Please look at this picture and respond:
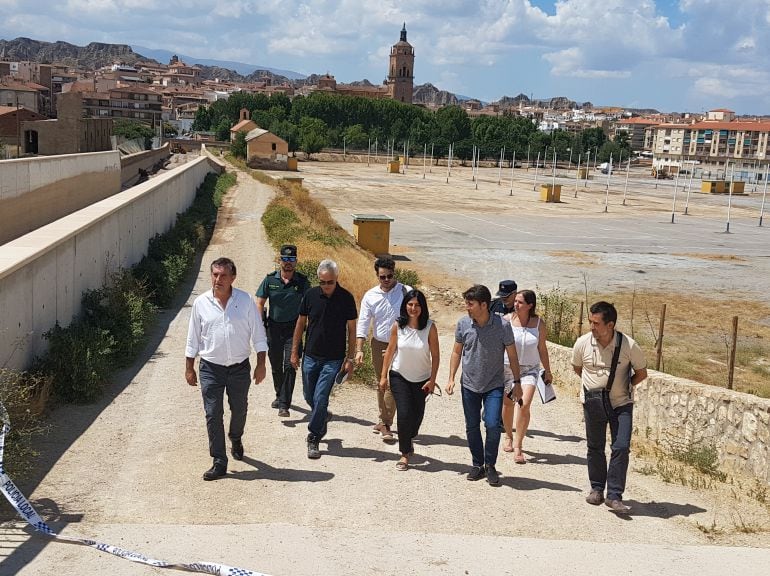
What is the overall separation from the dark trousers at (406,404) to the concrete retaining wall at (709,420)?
10.8ft

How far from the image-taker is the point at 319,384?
7.05 meters

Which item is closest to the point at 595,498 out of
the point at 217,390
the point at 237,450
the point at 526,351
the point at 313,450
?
the point at 526,351

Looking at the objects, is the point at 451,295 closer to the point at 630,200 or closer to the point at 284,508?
the point at 284,508

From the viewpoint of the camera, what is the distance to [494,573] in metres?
4.87

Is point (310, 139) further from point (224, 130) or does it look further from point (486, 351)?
point (486, 351)

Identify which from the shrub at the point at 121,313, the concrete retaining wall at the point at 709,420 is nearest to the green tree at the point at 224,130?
the shrub at the point at 121,313

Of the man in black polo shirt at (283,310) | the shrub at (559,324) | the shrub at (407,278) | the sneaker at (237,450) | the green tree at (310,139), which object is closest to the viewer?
the sneaker at (237,450)

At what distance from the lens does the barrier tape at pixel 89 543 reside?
4.55 m

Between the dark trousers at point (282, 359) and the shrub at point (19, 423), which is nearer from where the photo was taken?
the shrub at point (19, 423)

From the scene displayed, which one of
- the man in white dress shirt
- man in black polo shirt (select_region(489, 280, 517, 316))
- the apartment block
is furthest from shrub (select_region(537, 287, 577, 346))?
the apartment block

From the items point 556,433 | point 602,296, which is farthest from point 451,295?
point 556,433

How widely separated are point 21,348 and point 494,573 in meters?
4.88

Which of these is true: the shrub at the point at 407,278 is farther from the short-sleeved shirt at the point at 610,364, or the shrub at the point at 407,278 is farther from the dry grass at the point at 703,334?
the short-sleeved shirt at the point at 610,364

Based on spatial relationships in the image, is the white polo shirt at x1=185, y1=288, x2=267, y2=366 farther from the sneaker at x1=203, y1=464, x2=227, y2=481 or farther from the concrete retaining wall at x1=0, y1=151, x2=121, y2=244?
the concrete retaining wall at x1=0, y1=151, x2=121, y2=244
